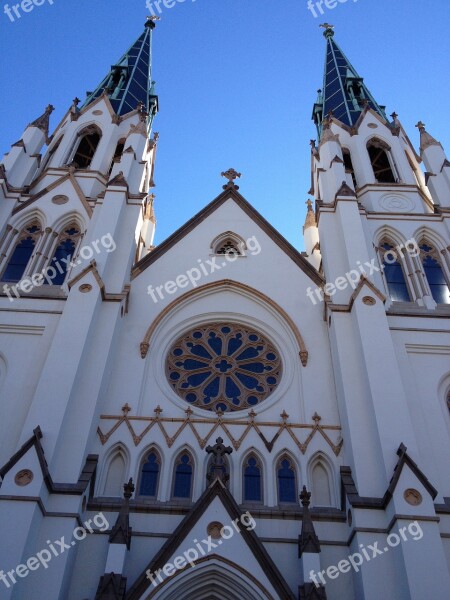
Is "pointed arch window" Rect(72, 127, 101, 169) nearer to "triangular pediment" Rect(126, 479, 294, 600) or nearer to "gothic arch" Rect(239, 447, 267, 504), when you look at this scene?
"gothic arch" Rect(239, 447, 267, 504)

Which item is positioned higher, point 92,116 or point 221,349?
point 92,116

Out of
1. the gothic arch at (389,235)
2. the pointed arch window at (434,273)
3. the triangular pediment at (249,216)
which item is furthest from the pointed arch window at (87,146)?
the pointed arch window at (434,273)

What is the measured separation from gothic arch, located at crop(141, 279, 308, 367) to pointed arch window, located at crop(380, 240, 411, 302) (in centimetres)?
302

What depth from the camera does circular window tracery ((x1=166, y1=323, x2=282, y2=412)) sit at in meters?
12.7

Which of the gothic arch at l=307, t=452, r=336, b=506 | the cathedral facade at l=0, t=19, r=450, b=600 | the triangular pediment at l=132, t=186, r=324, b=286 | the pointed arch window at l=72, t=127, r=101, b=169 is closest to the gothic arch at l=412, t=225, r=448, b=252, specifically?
the cathedral facade at l=0, t=19, r=450, b=600

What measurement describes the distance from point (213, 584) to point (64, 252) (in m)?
9.91

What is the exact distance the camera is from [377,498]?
10.1 meters

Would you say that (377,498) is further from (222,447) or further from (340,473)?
(222,447)

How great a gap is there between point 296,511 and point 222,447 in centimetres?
170

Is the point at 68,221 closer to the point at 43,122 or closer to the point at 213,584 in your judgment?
the point at 43,122

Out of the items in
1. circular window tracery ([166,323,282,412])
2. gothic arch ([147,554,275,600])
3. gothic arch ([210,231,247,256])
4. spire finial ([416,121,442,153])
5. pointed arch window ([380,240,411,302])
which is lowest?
gothic arch ([147,554,275,600])

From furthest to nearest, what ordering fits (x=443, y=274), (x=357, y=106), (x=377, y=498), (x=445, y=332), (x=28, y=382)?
(x=357, y=106) < (x=443, y=274) < (x=445, y=332) < (x=28, y=382) < (x=377, y=498)

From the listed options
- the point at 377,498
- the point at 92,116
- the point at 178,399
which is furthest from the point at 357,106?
the point at 377,498

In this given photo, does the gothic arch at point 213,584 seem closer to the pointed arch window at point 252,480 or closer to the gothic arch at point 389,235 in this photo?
the pointed arch window at point 252,480
